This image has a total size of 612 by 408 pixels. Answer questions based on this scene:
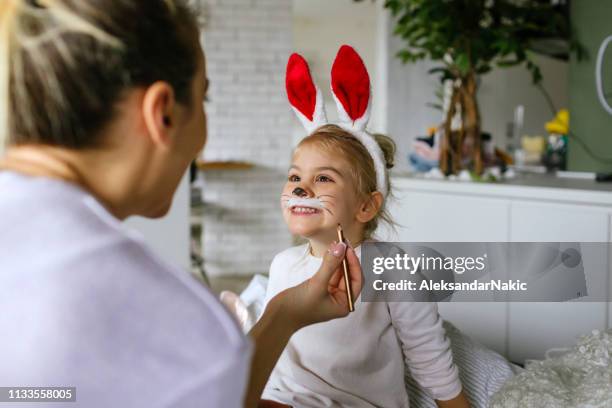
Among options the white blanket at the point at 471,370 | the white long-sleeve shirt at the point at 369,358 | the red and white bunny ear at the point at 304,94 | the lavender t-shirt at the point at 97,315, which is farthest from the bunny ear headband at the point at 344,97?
the lavender t-shirt at the point at 97,315

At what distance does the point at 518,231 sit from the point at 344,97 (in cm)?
109

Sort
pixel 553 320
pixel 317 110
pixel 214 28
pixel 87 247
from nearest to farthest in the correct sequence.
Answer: pixel 87 247, pixel 317 110, pixel 553 320, pixel 214 28

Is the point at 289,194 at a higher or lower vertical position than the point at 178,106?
lower

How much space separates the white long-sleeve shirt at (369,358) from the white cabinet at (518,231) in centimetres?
73

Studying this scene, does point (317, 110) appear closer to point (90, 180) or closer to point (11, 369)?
point (90, 180)

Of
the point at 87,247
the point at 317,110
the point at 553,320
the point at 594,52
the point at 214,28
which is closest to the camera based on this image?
the point at 87,247

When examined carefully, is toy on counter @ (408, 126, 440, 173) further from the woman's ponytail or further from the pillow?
the woman's ponytail

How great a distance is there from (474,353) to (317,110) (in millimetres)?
653

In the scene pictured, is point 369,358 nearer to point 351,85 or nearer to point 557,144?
point 351,85

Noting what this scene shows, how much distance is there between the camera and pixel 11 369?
0.55 metres

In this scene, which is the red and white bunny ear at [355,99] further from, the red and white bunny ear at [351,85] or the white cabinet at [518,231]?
the white cabinet at [518,231]

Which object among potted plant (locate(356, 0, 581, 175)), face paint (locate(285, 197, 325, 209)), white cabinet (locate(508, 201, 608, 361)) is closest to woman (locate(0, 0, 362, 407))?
face paint (locate(285, 197, 325, 209))

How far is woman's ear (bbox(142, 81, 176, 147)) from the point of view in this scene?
59 centimetres

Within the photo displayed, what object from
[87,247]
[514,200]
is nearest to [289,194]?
[87,247]
